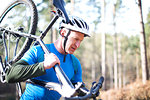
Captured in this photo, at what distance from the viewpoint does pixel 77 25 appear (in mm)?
1977

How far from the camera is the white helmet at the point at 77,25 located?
1.97 meters

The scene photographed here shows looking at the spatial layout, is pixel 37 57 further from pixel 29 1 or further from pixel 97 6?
pixel 97 6

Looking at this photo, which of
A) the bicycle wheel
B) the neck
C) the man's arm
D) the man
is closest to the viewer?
the man's arm

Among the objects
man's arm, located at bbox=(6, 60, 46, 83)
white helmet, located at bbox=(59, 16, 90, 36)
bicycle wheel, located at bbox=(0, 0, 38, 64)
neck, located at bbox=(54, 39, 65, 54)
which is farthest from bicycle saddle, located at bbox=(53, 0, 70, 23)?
bicycle wheel, located at bbox=(0, 0, 38, 64)

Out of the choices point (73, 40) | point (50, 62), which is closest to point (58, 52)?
point (73, 40)

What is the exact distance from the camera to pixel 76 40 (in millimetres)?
2033

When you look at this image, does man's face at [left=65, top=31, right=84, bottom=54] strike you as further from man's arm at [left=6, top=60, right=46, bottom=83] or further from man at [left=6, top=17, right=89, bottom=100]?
man's arm at [left=6, top=60, right=46, bottom=83]

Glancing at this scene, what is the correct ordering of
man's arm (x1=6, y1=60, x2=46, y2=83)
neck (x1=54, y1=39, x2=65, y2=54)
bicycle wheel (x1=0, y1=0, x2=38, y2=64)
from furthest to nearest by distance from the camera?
bicycle wheel (x1=0, y1=0, x2=38, y2=64) < neck (x1=54, y1=39, x2=65, y2=54) < man's arm (x1=6, y1=60, x2=46, y2=83)

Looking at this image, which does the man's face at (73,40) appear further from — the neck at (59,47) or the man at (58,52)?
the neck at (59,47)

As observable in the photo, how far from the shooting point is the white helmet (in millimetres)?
1974

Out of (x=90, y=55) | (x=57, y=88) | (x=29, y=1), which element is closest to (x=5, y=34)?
(x=29, y=1)

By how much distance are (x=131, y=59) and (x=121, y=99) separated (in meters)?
50.2

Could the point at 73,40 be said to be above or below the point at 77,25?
below

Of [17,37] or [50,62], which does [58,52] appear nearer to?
[50,62]
